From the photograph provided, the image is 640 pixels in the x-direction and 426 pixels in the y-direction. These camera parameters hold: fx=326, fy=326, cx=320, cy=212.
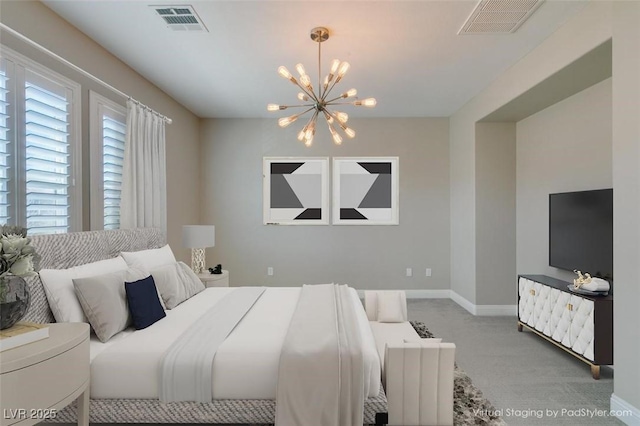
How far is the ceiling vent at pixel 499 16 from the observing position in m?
2.36

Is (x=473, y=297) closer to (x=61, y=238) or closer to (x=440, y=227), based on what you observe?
(x=440, y=227)

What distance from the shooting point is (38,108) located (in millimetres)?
2363

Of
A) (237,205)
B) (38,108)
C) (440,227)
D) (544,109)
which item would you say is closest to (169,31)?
(38,108)

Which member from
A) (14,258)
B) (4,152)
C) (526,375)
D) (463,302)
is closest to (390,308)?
(526,375)

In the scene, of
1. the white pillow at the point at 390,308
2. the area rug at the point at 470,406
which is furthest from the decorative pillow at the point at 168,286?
the area rug at the point at 470,406

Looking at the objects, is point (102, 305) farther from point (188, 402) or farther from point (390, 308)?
point (390, 308)

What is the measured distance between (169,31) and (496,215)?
14.1 feet

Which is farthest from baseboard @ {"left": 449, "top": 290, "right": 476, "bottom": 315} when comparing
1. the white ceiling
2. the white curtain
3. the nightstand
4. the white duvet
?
the white curtain

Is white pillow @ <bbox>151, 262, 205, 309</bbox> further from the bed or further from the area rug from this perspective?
the area rug

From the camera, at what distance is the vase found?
58.2 inches

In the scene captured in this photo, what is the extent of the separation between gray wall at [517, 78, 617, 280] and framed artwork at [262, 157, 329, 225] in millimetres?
2776

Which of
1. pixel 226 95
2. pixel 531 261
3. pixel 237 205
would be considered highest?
pixel 226 95

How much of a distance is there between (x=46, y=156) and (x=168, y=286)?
1.32 meters

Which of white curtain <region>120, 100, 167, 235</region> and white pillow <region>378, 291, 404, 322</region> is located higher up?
white curtain <region>120, 100, 167, 235</region>
